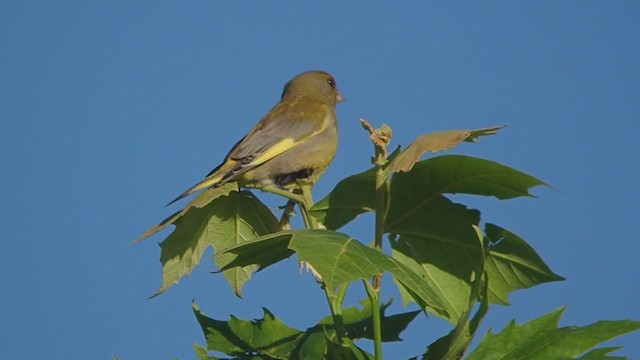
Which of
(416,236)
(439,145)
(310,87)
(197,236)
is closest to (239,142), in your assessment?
(310,87)

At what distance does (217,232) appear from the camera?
3.52 metres

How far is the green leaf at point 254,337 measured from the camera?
3.15m

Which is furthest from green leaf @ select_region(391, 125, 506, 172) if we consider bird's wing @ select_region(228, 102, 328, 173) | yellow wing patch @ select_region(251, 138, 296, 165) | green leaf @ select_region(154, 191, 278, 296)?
yellow wing patch @ select_region(251, 138, 296, 165)

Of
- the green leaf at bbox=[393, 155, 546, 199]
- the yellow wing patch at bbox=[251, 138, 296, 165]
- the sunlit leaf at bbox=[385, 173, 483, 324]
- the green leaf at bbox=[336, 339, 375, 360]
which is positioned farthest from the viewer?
the yellow wing patch at bbox=[251, 138, 296, 165]

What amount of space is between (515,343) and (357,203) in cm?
72

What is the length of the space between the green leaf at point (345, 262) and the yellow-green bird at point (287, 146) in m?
2.09

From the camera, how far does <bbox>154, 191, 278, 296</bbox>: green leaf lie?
3.37 m

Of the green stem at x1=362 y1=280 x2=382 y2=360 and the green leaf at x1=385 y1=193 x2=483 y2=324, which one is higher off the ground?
the green leaf at x1=385 y1=193 x2=483 y2=324

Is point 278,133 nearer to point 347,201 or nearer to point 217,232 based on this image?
point 217,232

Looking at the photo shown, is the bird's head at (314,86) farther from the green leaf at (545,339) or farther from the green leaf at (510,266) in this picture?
the green leaf at (545,339)

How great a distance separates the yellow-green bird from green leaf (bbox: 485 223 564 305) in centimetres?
182

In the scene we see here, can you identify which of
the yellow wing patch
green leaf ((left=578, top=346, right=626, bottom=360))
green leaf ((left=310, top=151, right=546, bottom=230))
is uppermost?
the yellow wing patch

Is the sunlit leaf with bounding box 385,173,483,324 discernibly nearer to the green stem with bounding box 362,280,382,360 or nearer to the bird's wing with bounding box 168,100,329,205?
the green stem with bounding box 362,280,382,360

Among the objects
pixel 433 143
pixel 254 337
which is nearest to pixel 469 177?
pixel 433 143
